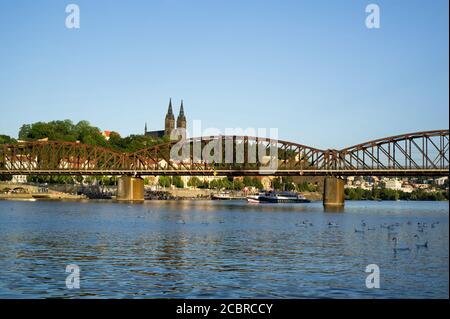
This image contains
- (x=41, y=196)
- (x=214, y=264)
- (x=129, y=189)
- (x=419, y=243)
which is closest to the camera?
(x=214, y=264)

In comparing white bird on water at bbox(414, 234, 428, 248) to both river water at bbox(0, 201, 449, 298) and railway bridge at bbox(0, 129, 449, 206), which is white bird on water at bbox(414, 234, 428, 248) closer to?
river water at bbox(0, 201, 449, 298)

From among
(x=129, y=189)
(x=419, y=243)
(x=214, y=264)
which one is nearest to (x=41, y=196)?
(x=129, y=189)

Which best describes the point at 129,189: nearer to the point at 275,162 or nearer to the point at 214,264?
the point at 275,162

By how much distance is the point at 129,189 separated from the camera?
171m

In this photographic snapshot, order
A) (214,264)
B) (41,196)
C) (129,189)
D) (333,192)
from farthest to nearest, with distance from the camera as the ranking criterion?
(41,196) < (129,189) < (333,192) < (214,264)

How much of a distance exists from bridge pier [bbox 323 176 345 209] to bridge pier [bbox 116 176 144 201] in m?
43.8

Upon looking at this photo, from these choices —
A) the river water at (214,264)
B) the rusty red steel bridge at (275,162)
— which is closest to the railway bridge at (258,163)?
the rusty red steel bridge at (275,162)

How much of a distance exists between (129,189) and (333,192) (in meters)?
47.5

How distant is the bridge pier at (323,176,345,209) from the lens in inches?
6097

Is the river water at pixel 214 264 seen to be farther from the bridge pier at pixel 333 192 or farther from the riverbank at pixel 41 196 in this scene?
the riverbank at pixel 41 196
